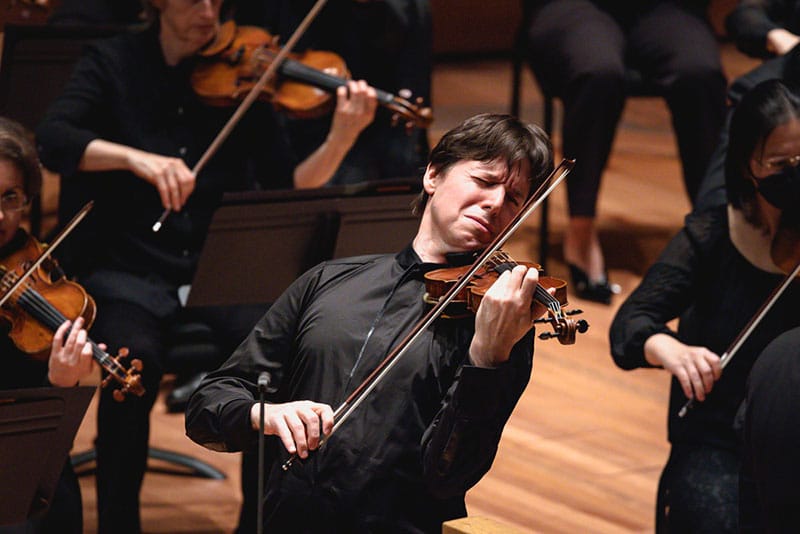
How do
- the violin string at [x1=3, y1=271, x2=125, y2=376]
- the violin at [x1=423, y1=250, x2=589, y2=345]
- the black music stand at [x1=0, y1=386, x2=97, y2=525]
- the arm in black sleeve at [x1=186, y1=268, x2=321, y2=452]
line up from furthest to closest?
the violin string at [x1=3, y1=271, x2=125, y2=376], the black music stand at [x1=0, y1=386, x2=97, y2=525], the arm in black sleeve at [x1=186, y1=268, x2=321, y2=452], the violin at [x1=423, y1=250, x2=589, y2=345]

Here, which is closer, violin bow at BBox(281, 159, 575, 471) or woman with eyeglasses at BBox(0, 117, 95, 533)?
violin bow at BBox(281, 159, 575, 471)

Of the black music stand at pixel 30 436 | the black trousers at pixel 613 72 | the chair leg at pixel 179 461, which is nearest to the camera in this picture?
the black music stand at pixel 30 436

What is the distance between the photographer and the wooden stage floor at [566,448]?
2.52 meters

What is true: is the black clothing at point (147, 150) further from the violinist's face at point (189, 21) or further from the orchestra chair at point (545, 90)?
the orchestra chair at point (545, 90)

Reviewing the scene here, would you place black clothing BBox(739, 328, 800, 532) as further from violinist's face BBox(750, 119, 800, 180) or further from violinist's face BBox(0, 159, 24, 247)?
violinist's face BBox(0, 159, 24, 247)

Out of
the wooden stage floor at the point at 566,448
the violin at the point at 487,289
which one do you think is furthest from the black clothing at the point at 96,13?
the violin at the point at 487,289

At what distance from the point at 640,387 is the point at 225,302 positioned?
4.02ft

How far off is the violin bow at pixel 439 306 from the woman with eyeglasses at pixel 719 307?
544 millimetres

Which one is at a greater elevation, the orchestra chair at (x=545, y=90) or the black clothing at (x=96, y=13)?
the black clothing at (x=96, y=13)

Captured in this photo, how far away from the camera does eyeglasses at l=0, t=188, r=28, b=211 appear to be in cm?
197

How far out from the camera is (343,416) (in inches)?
58.0

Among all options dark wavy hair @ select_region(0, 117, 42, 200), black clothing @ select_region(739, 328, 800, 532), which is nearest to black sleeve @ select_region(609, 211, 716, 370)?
black clothing @ select_region(739, 328, 800, 532)

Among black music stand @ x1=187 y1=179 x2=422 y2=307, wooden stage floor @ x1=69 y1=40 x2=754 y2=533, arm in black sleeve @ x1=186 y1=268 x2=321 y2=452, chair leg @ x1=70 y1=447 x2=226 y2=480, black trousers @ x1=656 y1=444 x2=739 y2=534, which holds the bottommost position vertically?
wooden stage floor @ x1=69 y1=40 x2=754 y2=533

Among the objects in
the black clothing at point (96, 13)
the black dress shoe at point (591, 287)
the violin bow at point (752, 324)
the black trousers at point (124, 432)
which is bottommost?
the black dress shoe at point (591, 287)
